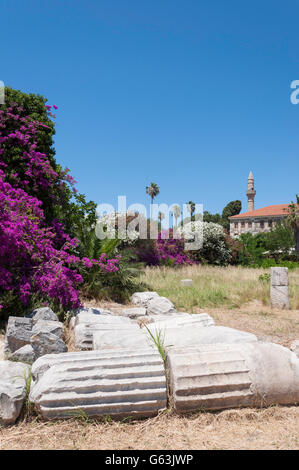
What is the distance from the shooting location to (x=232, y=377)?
290cm

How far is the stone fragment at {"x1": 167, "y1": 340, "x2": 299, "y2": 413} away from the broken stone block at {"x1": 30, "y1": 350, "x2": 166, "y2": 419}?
0.52ft

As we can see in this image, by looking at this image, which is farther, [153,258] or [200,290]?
[153,258]

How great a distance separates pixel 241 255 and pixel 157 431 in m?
18.5

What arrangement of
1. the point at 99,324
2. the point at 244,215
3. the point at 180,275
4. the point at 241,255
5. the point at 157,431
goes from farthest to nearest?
the point at 244,215
the point at 241,255
the point at 180,275
the point at 99,324
the point at 157,431

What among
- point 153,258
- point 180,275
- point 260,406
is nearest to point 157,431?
point 260,406

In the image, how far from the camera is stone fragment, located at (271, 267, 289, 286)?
780 centimetres

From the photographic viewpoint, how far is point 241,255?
66.7 ft

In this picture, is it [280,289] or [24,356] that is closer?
[24,356]

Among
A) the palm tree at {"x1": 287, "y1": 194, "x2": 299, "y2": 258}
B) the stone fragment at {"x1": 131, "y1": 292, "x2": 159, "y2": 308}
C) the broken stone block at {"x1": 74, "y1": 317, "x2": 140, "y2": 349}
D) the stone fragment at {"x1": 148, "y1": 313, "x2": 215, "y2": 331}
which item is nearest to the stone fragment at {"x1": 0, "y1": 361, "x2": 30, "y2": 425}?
the broken stone block at {"x1": 74, "y1": 317, "x2": 140, "y2": 349}

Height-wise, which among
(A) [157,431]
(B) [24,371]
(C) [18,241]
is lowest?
(A) [157,431]

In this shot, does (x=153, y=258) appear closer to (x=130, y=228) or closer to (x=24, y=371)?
(x=130, y=228)

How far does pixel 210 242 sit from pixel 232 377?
628 inches

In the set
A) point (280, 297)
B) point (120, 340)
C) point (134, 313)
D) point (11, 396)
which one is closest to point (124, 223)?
point (280, 297)

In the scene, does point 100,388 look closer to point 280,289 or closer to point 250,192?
point 280,289
